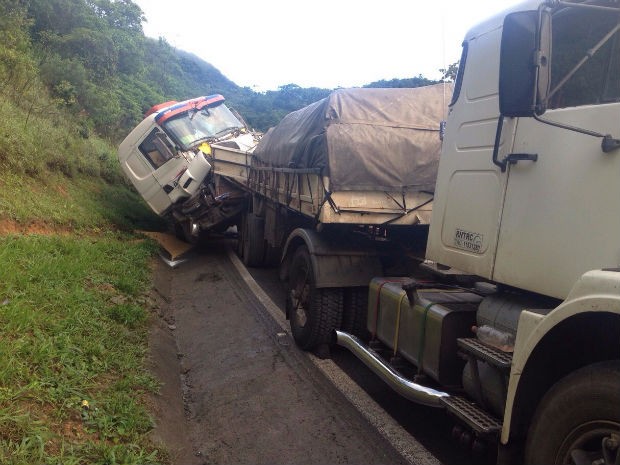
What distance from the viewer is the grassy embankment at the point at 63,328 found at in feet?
10.0

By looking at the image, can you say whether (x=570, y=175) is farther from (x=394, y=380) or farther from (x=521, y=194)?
(x=394, y=380)

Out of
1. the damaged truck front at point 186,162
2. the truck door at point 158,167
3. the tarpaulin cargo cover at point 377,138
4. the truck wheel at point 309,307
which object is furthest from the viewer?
the truck door at point 158,167

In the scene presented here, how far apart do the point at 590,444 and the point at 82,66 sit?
18.9m

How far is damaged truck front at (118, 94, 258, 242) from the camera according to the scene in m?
10.6

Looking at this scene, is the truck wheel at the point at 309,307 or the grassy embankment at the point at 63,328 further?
the truck wheel at the point at 309,307

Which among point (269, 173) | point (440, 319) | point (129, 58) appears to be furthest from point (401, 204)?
point (129, 58)

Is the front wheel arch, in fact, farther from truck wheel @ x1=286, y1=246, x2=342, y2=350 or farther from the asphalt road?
truck wheel @ x1=286, y1=246, x2=342, y2=350

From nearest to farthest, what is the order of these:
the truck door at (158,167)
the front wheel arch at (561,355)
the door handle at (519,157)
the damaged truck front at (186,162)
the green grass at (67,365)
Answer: the front wheel arch at (561,355) < the door handle at (519,157) < the green grass at (67,365) < the damaged truck front at (186,162) < the truck door at (158,167)

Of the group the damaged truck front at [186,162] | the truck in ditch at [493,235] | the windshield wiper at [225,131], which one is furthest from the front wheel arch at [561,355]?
the windshield wiper at [225,131]

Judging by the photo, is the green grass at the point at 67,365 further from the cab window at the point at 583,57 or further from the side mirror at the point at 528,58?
the cab window at the point at 583,57

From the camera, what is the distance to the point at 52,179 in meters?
10.3

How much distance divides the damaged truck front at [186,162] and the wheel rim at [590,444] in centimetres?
878

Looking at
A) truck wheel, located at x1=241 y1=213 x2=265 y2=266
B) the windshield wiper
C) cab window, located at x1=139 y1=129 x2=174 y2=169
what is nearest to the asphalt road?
truck wheel, located at x1=241 y1=213 x2=265 y2=266

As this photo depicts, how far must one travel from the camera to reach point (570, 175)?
2.44 metres
